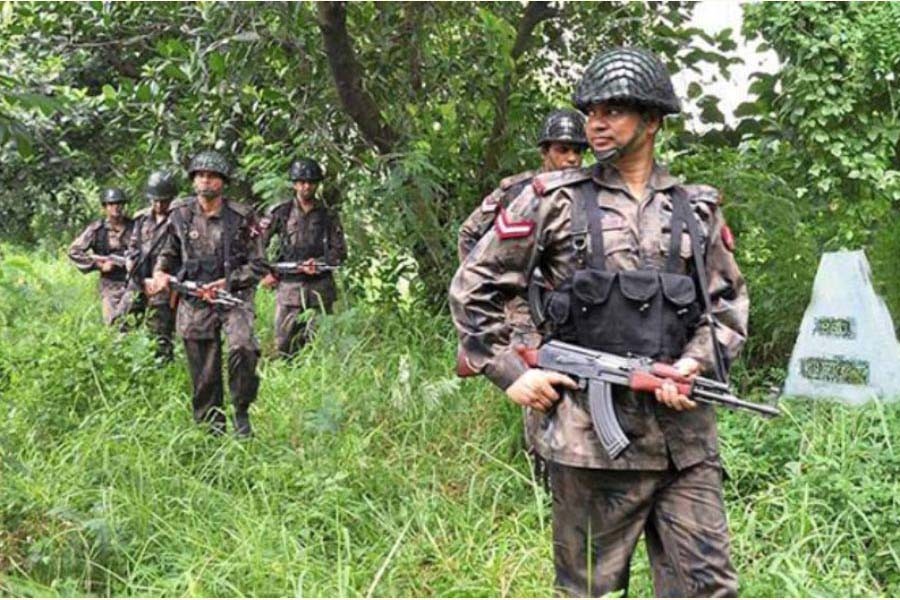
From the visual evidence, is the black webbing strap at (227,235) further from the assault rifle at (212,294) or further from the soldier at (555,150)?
the soldier at (555,150)

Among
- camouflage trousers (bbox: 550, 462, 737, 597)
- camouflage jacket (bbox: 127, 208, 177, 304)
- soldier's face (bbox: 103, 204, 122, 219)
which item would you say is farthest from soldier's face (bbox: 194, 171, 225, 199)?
soldier's face (bbox: 103, 204, 122, 219)

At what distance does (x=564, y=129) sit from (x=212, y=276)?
7.24ft

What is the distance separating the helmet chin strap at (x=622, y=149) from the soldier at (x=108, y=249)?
22.5 ft

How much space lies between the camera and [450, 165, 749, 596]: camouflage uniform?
2652 mm

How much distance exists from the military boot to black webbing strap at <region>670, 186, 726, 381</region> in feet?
11.0

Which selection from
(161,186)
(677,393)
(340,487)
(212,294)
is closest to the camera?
(677,393)

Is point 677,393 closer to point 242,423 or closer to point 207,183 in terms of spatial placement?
point 242,423

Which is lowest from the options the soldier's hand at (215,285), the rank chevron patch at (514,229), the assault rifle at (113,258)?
the assault rifle at (113,258)

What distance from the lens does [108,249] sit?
9.39m

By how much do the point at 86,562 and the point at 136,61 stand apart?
564 centimetres

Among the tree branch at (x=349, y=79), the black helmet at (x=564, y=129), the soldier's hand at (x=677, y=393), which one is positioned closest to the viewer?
the soldier's hand at (x=677, y=393)

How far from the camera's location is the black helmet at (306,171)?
701 centimetres

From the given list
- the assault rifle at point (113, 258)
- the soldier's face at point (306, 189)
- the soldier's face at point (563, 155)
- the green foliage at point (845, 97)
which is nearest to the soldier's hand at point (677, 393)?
the soldier's face at point (563, 155)

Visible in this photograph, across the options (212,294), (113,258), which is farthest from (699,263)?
(113,258)
